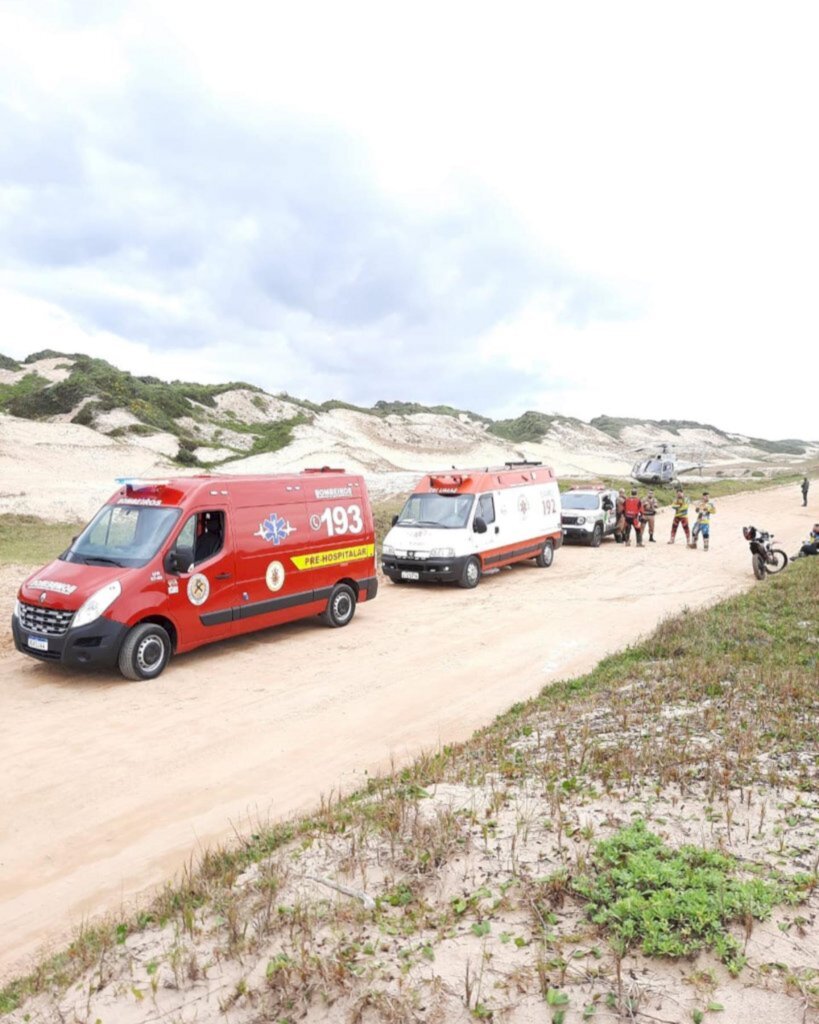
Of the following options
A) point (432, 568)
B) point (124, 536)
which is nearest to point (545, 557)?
point (432, 568)

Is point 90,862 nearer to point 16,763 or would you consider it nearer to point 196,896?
point 196,896

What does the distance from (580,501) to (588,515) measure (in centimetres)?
82

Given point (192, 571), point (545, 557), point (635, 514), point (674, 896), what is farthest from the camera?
point (635, 514)

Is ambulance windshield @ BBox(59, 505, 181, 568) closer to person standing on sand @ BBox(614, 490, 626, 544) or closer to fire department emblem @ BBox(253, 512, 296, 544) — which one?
fire department emblem @ BBox(253, 512, 296, 544)

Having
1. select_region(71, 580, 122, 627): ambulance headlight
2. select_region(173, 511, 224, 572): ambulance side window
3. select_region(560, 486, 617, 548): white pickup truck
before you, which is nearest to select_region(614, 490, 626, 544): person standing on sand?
select_region(560, 486, 617, 548): white pickup truck

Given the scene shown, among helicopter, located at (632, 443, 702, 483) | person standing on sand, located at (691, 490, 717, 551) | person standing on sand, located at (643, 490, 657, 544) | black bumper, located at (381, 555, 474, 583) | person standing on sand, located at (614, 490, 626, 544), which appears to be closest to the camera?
black bumper, located at (381, 555, 474, 583)

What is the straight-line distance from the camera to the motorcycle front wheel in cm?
1681

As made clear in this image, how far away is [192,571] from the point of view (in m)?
9.91

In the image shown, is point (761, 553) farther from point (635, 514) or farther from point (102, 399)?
point (102, 399)

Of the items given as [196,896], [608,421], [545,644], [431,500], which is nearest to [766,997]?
[196,896]

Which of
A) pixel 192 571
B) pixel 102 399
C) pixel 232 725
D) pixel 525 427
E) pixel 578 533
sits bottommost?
pixel 232 725

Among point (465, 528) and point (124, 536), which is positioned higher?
point (124, 536)

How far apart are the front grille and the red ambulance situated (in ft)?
0.05

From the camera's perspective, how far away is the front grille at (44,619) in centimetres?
888
